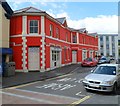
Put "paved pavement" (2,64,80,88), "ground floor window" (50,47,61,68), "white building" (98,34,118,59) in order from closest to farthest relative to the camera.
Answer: "paved pavement" (2,64,80,88) → "ground floor window" (50,47,61,68) → "white building" (98,34,118,59)

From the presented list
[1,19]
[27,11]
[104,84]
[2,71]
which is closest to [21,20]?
[27,11]

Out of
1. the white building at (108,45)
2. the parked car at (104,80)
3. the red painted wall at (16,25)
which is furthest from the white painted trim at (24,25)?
the white building at (108,45)

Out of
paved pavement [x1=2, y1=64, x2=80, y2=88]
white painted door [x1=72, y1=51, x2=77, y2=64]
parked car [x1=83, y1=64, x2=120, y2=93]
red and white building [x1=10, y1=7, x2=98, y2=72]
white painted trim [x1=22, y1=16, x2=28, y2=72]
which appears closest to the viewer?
parked car [x1=83, y1=64, x2=120, y2=93]

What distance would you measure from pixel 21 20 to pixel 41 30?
8.54 feet

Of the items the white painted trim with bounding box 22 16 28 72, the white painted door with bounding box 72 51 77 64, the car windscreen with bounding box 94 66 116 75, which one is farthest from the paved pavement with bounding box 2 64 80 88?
the white painted door with bounding box 72 51 77 64

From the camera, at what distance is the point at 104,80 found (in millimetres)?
10234

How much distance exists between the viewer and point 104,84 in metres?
10.1

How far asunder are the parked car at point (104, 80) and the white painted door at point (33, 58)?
1210 cm

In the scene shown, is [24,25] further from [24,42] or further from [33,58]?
[33,58]

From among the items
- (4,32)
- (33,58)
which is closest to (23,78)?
(33,58)

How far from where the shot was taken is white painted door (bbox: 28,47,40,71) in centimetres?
2281

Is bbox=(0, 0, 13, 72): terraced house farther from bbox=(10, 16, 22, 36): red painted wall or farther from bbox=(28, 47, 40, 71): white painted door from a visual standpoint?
bbox=(28, 47, 40, 71): white painted door

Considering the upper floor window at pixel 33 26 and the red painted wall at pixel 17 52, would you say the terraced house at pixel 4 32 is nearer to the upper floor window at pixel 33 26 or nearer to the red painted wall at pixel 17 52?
the red painted wall at pixel 17 52

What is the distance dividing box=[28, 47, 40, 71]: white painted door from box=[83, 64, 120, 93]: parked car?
12101 millimetres
